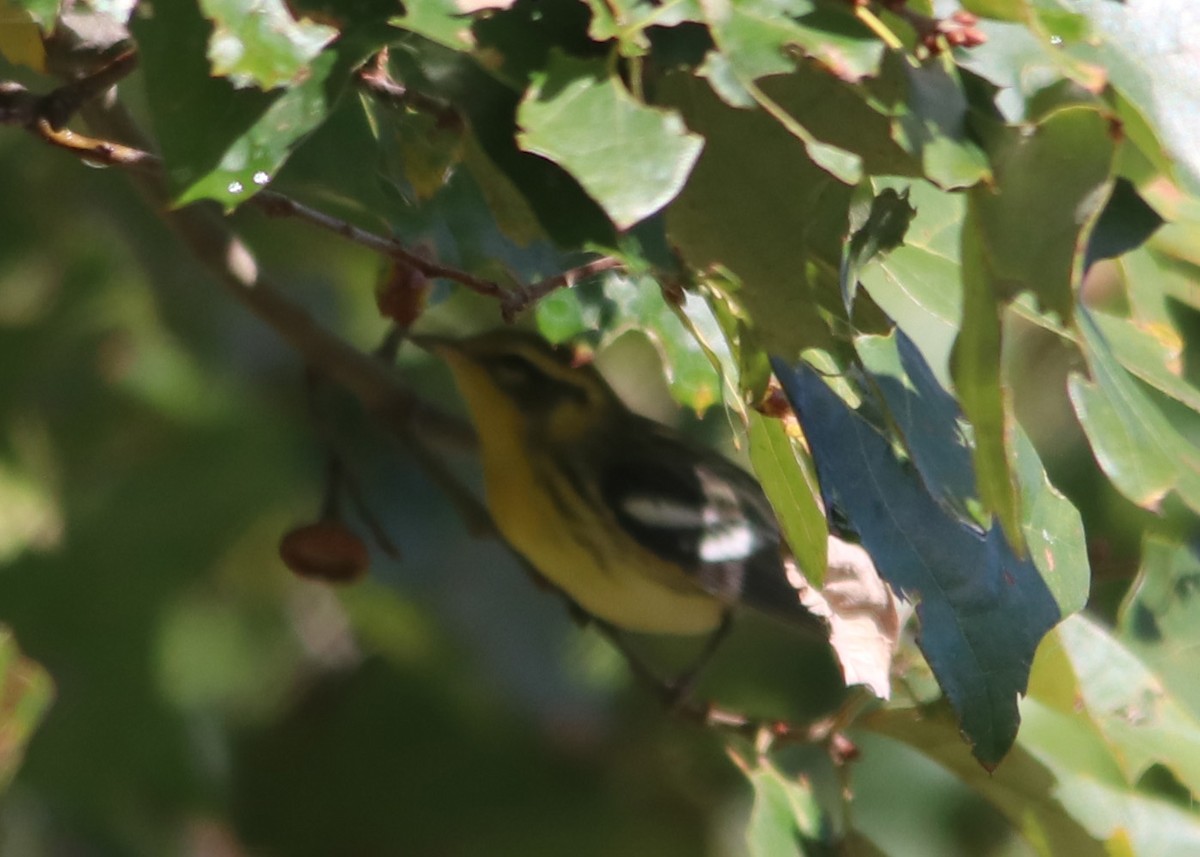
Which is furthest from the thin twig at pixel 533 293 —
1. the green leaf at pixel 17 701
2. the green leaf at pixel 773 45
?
the green leaf at pixel 17 701

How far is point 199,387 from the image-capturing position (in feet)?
9.11

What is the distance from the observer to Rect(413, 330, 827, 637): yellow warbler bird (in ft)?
8.66

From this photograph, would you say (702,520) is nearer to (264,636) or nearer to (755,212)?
(264,636)

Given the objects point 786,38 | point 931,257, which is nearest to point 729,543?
point 931,257

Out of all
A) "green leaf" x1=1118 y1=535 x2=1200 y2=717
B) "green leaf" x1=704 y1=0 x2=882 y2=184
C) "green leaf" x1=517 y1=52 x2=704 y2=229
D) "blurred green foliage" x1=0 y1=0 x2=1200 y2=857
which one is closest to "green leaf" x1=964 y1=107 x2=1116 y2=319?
"blurred green foliage" x1=0 y1=0 x2=1200 y2=857

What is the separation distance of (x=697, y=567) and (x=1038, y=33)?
1799 mm

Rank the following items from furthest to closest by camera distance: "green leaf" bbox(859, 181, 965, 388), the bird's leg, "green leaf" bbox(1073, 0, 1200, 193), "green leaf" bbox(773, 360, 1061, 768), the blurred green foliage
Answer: the bird's leg, "green leaf" bbox(859, 181, 965, 388), "green leaf" bbox(773, 360, 1061, 768), "green leaf" bbox(1073, 0, 1200, 193), the blurred green foliage

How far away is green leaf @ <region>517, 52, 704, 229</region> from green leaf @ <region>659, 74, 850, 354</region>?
0.07 metres

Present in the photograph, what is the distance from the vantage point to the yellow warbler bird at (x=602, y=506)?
8.66 ft

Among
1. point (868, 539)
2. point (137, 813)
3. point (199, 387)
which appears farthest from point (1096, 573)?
point (137, 813)

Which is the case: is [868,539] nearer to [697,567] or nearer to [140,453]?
[697,567]

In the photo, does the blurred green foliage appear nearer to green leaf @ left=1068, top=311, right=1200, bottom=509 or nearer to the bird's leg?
green leaf @ left=1068, top=311, right=1200, bottom=509

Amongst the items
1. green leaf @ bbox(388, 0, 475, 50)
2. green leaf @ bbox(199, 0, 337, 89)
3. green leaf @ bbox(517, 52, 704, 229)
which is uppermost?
green leaf @ bbox(517, 52, 704, 229)

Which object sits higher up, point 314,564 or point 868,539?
point 868,539
